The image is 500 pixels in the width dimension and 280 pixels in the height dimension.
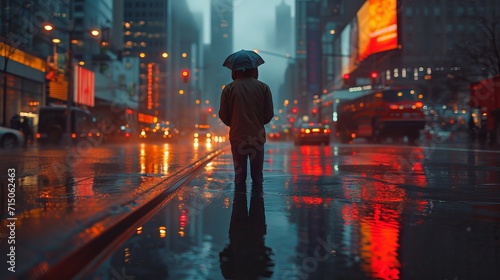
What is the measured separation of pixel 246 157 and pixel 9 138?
2034 cm

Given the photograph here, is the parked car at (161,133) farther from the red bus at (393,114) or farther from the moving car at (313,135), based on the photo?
the red bus at (393,114)

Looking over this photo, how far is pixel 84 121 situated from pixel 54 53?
1552cm

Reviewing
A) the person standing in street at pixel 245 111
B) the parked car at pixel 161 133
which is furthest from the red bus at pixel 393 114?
the person standing in street at pixel 245 111

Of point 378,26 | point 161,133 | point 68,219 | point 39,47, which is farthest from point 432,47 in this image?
point 68,219

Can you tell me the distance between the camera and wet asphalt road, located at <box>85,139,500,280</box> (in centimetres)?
419

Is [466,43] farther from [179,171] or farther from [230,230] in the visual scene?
[230,230]

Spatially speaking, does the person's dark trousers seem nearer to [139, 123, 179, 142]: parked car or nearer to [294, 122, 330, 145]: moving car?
[294, 122, 330, 145]: moving car

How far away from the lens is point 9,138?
25375mm

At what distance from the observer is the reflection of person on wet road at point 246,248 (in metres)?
4.16

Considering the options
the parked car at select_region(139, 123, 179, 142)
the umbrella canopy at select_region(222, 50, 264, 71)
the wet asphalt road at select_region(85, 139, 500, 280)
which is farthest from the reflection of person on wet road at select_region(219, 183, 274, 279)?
Result: the parked car at select_region(139, 123, 179, 142)

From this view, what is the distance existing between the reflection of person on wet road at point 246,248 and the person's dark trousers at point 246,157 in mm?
1069

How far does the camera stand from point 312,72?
111625 mm

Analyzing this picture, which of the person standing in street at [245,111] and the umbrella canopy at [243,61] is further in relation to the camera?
the umbrella canopy at [243,61]

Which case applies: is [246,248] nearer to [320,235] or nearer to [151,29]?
[320,235]
